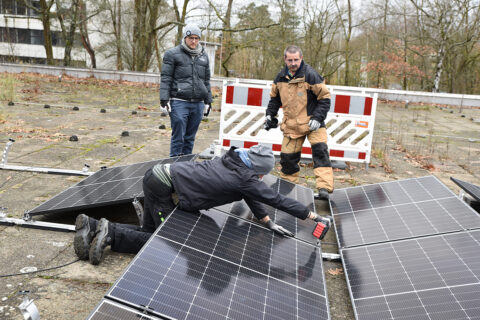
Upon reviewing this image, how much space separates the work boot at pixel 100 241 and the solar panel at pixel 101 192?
54cm

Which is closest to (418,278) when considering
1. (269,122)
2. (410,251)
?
(410,251)

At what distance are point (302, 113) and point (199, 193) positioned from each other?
2.89 m

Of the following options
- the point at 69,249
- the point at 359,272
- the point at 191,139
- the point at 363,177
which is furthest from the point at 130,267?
the point at 363,177

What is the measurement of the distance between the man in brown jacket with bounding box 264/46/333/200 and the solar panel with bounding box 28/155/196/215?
60.1 inches

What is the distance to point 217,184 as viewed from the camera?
3984 mm

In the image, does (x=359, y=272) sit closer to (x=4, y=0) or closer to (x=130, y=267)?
(x=130, y=267)

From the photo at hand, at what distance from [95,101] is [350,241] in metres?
15.1

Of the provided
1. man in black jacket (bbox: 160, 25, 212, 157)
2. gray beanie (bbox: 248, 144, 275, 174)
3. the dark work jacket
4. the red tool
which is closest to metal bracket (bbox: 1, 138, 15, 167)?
man in black jacket (bbox: 160, 25, 212, 157)

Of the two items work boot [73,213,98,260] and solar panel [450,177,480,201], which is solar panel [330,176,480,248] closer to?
solar panel [450,177,480,201]

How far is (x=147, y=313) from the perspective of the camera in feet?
8.95

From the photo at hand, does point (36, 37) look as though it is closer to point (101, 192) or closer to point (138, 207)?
point (101, 192)

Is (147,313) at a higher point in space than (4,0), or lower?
lower

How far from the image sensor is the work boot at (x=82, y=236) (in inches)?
163

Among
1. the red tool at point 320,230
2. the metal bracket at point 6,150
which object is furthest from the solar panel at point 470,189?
the metal bracket at point 6,150
